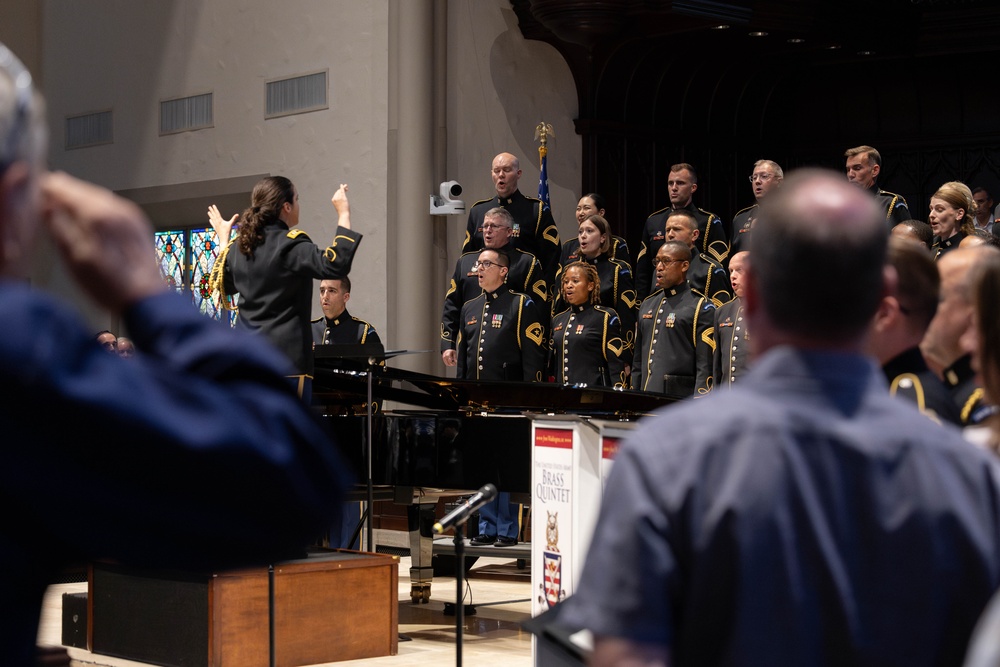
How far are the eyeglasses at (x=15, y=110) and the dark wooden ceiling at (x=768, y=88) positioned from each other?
31.6 feet

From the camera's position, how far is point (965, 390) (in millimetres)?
2779

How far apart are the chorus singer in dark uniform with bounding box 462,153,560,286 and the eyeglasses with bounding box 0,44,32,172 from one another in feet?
28.7

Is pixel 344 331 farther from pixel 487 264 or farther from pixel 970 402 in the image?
pixel 970 402

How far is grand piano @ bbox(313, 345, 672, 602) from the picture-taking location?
19.7 ft

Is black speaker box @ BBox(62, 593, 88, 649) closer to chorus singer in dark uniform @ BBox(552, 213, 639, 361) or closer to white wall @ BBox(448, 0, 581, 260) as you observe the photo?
chorus singer in dark uniform @ BBox(552, 213, 639, 361)

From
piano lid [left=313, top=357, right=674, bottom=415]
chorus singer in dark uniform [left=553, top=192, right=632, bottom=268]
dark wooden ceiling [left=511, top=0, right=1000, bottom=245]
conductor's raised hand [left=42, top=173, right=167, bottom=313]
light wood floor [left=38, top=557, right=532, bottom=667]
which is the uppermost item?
dark wooden ceiling [left=511, top=0, right=1000, bottom=245]

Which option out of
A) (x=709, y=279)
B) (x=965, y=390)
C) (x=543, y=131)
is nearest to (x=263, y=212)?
(x=965, y=390)

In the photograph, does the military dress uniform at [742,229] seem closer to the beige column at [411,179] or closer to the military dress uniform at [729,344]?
the military dress uniform at [729,344]

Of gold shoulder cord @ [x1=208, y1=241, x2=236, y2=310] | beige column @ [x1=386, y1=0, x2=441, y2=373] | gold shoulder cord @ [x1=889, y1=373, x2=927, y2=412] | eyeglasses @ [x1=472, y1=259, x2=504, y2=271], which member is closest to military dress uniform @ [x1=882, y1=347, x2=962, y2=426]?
gold shoulder cord @ [x1=889, y1=373, x2=927, y2=412]

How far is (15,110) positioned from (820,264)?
81 cm

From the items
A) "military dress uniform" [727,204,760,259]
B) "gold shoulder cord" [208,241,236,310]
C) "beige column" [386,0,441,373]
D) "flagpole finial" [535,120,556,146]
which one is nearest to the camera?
"gold shoulder cord" [208,241,236,310]

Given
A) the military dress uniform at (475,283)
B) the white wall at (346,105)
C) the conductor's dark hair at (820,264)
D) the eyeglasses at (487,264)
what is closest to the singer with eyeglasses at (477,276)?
the military dress uniform at (475,283)

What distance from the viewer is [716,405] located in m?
1.39

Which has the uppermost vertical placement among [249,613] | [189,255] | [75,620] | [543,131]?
[543,131]
